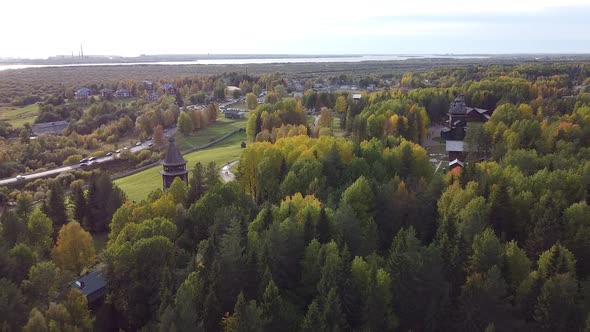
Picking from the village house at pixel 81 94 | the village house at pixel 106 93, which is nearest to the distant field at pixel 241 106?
the village house at pixel 106 93

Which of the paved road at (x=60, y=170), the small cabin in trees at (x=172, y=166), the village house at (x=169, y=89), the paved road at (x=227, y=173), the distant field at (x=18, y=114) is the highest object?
the village house at (x=169, y=89)

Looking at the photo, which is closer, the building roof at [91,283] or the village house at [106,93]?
the building roof at [91,283]

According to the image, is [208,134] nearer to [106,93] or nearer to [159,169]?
[159,169]

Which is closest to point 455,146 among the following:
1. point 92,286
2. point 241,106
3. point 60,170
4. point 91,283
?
point 91,283

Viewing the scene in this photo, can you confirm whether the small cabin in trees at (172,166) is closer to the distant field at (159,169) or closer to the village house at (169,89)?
the distant field at (159,169)

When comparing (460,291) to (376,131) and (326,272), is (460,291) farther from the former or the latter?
(376,131)

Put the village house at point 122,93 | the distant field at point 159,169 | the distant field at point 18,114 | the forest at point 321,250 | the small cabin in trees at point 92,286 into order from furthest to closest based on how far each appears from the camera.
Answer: the village house at point 122,93 → the distant field at point 18,114 → the distant field at point 159,169 → the small cabin in trees at point 92,286 → the forest at point 321,250

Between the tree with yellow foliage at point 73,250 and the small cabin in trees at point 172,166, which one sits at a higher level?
the small cabin in trees at point 172,166
